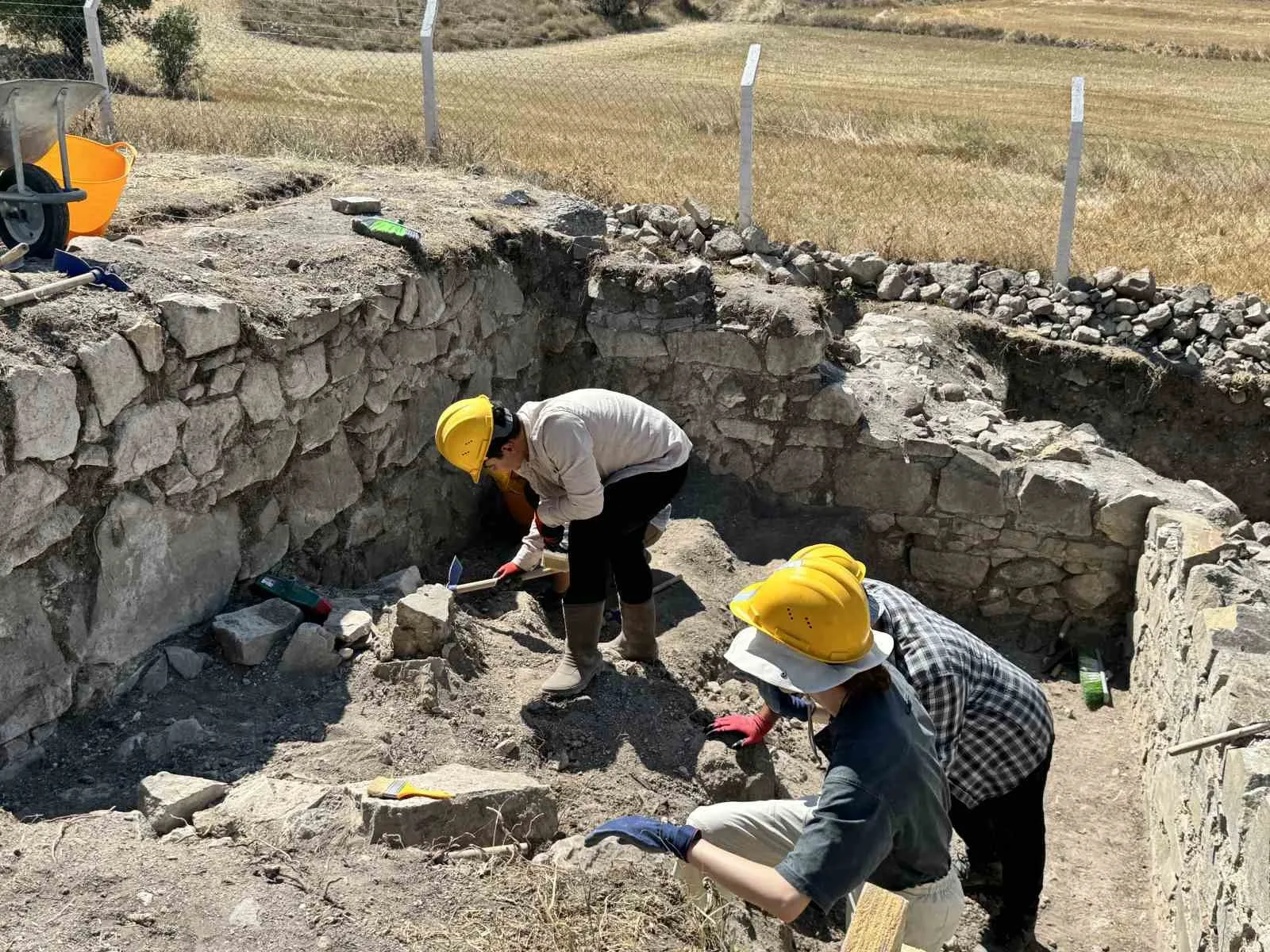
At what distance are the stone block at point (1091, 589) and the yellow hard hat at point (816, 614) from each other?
4.11 metres

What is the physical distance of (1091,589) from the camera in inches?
255

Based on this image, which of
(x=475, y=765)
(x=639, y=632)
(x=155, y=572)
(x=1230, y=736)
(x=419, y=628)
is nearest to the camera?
(x=1230, y=736)

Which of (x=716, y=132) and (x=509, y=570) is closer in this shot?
(x=509, y=570)

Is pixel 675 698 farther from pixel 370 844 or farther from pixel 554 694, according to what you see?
pixel 370 844

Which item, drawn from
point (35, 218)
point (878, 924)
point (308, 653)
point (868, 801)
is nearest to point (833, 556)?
point (868, 801)

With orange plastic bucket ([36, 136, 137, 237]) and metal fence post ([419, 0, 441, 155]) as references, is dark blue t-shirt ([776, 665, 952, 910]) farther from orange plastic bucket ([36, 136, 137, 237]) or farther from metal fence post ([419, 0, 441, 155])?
metal fence post ([419, 0, 441, 155])

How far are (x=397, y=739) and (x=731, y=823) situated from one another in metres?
1.46

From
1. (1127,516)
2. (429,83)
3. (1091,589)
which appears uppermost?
(429,83)

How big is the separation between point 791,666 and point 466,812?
4.18ft

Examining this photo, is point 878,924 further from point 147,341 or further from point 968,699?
point 147,341

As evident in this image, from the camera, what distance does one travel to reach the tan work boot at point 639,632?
4.94 metres

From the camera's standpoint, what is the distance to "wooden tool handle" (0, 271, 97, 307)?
394 cm

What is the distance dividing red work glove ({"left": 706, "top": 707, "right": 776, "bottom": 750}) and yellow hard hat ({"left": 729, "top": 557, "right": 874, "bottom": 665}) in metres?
1.79

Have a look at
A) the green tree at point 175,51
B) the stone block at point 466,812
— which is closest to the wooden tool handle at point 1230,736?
the stone block at point 466,812
